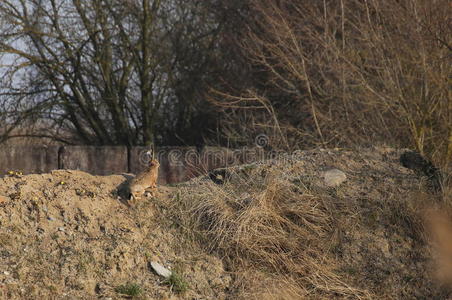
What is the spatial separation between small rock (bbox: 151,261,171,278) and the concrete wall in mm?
5498

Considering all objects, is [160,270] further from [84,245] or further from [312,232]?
[312,232]

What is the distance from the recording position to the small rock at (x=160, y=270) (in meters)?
5.37

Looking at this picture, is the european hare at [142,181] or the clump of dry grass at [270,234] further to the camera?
the european hare at [142,181]

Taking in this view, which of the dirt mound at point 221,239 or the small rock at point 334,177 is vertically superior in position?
the small rock at point 334,177

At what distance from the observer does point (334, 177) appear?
7.05 m

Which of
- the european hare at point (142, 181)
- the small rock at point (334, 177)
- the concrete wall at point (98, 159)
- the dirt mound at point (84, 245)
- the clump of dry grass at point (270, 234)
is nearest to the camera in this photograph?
the dirt mound at point (84, 245)

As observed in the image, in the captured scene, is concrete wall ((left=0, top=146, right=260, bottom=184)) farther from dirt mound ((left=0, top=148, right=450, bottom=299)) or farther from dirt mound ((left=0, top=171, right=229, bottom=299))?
dirt mound ((left=0, top=171, right=229, bottom=299))

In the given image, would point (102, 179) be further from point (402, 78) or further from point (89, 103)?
point (89, 103)

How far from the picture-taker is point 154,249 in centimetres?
571

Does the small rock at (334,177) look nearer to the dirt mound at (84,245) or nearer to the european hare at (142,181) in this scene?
the dirt mound at (84,245)

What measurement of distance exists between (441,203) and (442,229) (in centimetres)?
42

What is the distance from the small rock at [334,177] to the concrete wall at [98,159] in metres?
4.01

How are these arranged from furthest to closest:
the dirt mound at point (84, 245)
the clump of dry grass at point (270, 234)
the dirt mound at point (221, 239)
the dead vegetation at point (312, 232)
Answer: the dead vegetation at point (312, 232), the clump of dry grass at point (270, 234), the dirt mound at point (221, 239), the dirt mound at point (84, 245)

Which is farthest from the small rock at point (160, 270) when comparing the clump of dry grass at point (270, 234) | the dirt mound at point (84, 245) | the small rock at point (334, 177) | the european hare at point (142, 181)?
the small rock at point (334, 177)
